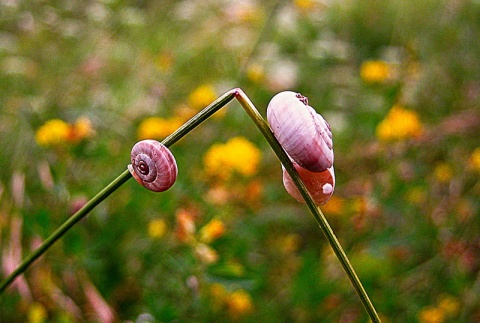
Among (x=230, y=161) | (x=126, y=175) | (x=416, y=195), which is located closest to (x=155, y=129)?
(x=230, y=161)

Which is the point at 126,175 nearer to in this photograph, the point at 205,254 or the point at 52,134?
the point at 205,254

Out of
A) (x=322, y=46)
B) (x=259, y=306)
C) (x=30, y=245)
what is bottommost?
(x=259, y=306)

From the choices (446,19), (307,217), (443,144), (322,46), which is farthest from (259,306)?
(446,19)

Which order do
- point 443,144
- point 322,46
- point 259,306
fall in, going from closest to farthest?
point 259,306, point 443,144, point 322,46

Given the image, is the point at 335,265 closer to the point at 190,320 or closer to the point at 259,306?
the point at 259,306

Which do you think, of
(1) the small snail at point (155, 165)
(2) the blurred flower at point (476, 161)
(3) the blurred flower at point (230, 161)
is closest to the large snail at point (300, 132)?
(1) the small snail at point (155, 165)

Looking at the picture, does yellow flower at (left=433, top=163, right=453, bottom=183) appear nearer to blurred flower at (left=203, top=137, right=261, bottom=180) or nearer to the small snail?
blurred flower at (left=203, top=137, right=261, bottom=180)
